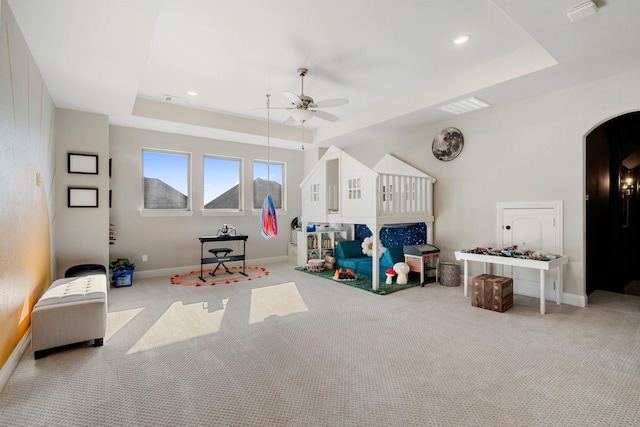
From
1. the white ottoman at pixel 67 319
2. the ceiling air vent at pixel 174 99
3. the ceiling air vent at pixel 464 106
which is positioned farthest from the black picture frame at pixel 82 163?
the ceiling air vent at pixel 464 106

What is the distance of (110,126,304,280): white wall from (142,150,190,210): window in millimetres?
150

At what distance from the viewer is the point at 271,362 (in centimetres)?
240

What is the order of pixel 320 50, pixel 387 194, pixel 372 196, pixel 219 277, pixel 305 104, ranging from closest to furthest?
pixel 320 50 < pixel 305 104 < pixel 372 196 < pixel 387 194 < pixel 219 277

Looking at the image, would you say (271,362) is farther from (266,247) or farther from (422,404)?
(266,247)

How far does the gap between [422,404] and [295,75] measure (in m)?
3.79

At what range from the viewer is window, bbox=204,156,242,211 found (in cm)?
628

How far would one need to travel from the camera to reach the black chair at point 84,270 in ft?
13.5

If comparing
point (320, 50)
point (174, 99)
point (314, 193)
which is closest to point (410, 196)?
point (314, 193)

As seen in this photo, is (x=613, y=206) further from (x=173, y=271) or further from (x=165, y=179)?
(x=165, y=179)

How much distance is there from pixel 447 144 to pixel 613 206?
2.62m

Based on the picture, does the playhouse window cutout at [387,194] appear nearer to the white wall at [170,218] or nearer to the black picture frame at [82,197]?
the white wall at [170,218]

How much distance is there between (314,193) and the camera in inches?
225

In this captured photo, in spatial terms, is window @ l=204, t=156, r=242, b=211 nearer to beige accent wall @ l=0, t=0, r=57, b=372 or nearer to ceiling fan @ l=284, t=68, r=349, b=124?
beige accent wall @ l=0, t=0, r=57, b=372

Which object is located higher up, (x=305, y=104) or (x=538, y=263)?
(x=305, y=104)
